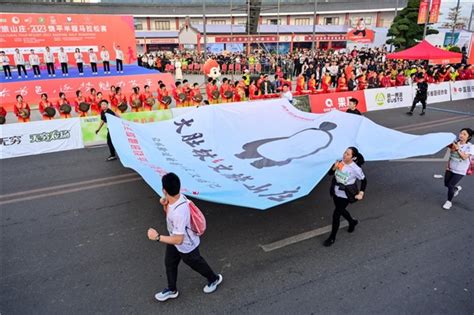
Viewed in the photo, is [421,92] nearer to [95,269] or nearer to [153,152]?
[153,152]

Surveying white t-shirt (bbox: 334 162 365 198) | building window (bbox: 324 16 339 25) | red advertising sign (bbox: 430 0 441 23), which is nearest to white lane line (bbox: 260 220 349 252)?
white t-shirt (bbox: 334 162 365 198)

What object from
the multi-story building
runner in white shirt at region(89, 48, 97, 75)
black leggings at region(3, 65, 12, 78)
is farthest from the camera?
the multi-story building

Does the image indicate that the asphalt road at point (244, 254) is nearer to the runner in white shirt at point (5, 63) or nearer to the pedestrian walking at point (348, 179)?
the pedestrian walking at point (348, 179)

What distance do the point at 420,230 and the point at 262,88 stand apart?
1143cm

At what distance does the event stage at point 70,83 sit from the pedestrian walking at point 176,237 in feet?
55.2

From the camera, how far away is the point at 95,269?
5.00 metres

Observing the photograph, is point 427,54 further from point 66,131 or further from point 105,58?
point 105,58

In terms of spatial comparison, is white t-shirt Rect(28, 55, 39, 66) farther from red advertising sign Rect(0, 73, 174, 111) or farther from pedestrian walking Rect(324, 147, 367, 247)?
pedestrian walking Rect(324, 147, 367, 247)

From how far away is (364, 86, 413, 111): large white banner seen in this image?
16.3 m

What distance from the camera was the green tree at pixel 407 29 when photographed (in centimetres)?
3328

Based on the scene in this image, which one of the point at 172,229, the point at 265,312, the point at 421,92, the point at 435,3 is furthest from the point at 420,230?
the point at 435,3

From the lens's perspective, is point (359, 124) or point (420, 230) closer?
point (420, 230)

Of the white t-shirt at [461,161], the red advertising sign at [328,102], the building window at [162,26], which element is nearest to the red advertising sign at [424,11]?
the red advertising sign at [328,102]

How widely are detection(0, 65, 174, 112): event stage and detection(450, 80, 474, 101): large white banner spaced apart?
618 inches
